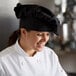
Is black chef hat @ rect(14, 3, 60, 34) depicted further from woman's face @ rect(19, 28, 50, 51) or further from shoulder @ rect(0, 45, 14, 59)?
shoulder @ rect(0, 45, 14, 59)

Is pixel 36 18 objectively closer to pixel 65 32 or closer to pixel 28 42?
pixel 28 42

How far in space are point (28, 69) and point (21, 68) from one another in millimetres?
40

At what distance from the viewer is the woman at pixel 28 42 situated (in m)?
0.90

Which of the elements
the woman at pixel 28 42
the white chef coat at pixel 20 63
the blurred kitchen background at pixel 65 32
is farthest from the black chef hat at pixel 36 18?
the blurred kitchen background at pixel 65 32

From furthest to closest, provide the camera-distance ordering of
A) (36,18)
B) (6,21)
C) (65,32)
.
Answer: (65,32)
(6,21)
(36,18)

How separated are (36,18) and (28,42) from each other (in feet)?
0.40

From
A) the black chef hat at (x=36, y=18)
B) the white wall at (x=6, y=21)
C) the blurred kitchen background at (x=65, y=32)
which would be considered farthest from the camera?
the blurred kitchen background at (x=65, y=32)

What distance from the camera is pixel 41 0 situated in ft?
4.68

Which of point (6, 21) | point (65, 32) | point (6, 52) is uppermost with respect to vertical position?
point (6, 21)

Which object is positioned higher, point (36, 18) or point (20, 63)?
point (36, 18)

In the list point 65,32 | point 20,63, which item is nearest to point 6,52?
point 20,63

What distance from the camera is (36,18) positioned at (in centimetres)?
89

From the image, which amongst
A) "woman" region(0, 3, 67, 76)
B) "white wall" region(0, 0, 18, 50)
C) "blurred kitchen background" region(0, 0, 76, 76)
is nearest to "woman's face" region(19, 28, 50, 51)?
"woman" region(0, 3, 67, 76)

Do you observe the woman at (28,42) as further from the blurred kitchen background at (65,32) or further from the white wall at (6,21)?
the blurred kitchen background at (65,32)
